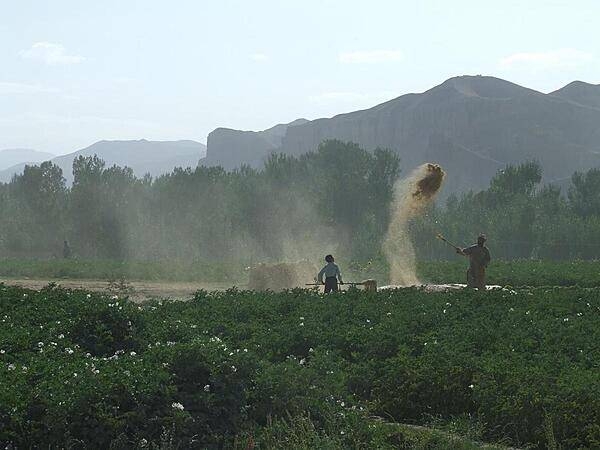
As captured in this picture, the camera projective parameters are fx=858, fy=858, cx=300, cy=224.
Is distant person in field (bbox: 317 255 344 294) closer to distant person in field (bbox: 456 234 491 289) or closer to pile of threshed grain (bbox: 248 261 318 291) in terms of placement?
distant person in field (bbox: 456 234 491 289)

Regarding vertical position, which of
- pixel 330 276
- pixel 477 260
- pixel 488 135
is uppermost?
pixel 488 135

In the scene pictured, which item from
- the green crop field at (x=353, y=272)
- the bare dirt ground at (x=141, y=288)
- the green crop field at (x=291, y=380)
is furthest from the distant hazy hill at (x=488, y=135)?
the green crop field at (x=291, y=380)

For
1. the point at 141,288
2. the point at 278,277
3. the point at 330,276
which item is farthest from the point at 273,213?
the point at 330,276

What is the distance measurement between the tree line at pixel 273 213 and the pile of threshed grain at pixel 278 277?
35.6 meters

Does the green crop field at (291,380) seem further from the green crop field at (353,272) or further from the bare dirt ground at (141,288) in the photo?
the green crop field at (353,272)

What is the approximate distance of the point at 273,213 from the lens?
7188 centimetres

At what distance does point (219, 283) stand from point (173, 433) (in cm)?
2969

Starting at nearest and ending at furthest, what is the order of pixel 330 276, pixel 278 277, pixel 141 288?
pixel 330 276, pixel 278 277, pixel 141 288

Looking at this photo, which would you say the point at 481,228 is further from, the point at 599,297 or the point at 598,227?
the point at 599,297

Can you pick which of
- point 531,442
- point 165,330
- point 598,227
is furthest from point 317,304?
point 598,227

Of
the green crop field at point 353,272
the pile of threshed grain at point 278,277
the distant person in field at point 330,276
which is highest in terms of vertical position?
the distant person in field at point 330,276

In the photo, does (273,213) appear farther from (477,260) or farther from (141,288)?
(477,260)

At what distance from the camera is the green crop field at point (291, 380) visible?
7867 millimetres

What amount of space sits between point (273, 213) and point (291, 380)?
2467 inches
